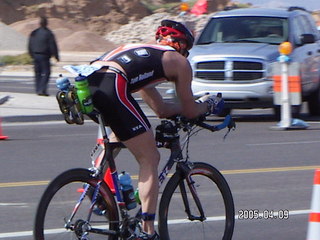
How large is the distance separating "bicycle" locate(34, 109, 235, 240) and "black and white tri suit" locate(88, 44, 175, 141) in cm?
12

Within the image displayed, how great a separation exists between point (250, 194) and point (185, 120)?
3030 millimetres

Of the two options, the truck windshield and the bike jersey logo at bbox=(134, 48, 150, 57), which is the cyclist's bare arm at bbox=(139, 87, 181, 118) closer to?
the bike jersey logo at bbox=(134, 48, 150, 57)

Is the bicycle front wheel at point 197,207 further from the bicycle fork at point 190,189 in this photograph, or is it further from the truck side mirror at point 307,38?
the truck side mirror at point 307,38

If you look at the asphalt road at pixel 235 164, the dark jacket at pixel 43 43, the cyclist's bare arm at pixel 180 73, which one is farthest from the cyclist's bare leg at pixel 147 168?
the dark jacket at pixel 43 43

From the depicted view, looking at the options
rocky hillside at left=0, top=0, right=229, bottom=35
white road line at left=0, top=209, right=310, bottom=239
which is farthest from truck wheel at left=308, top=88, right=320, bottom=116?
rocky hillside at left=0, top=0, right=229, bottom=35

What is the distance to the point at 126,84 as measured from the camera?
558 cm

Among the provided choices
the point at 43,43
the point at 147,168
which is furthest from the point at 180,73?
the point at 43,43

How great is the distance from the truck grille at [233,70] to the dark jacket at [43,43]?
599cm

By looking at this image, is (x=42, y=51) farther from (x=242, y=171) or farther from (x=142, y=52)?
(x=142, y=52)

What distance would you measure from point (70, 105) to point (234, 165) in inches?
219

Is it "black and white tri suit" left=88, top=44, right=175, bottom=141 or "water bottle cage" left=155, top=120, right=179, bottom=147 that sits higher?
"black and white tri suit" left=88, top=44, right=175, bottom=141

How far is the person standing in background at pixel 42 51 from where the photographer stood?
2059cm

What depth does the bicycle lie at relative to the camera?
548 cm
